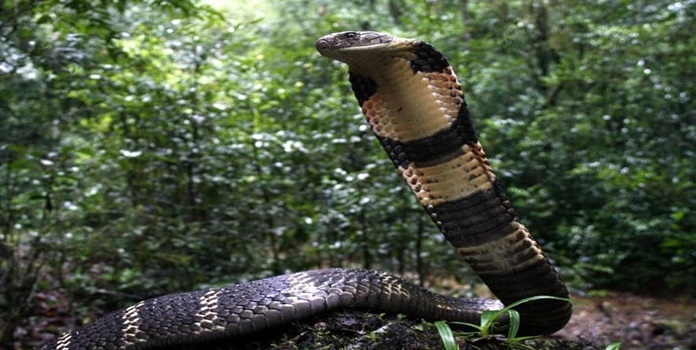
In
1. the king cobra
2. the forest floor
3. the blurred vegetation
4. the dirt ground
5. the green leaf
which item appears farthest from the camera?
the dirt ground

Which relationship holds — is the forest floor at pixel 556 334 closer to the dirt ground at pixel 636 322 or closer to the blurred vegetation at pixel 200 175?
the dirt ground at pixel 636 322

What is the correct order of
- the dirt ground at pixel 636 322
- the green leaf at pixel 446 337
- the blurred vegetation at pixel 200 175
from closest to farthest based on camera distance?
the green leaf at pixel 446 337, the blurred vegetation at pixel 200 175, the dirt ground at pixel 636 322

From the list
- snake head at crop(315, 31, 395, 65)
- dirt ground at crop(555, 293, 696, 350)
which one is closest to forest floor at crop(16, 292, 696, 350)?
dirt ground at crop(555, 293, 696, 350)

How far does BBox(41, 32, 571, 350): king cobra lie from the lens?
2229 mm

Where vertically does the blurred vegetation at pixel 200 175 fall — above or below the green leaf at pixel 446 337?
below

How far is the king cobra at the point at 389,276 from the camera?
2.23m

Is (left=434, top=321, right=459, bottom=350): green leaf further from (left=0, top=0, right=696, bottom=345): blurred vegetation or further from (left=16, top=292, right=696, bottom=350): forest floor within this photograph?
(left=0, top=0, right=696, bottom=345): blurred vegetation

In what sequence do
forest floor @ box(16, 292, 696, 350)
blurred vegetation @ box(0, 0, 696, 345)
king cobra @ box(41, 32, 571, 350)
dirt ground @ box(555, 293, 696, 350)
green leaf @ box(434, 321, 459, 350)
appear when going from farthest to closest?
dirt ground @ box(555, 293, 696, 350) → blurred vegetation @ box(0, 0, 696, 345) → king cobra @ box(41, 32, 571, 350) → forest floor @ box(16, 292, 696, 350) → green leaf @ box(434, 321, 459, 350)

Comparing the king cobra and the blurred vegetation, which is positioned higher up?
the king cobra

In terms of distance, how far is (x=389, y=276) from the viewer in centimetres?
252

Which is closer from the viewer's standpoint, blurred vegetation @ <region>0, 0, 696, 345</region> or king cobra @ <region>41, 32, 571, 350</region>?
king cobra @ <region>41, 32, 571, 350</region>

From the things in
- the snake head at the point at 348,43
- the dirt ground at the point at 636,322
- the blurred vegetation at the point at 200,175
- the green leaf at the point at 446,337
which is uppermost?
the snake head at the point at 348,43

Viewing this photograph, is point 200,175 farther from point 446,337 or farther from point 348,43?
point 446,337

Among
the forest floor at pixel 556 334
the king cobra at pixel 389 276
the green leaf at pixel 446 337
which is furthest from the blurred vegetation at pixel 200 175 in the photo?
the green leaf at pixel 446 337
